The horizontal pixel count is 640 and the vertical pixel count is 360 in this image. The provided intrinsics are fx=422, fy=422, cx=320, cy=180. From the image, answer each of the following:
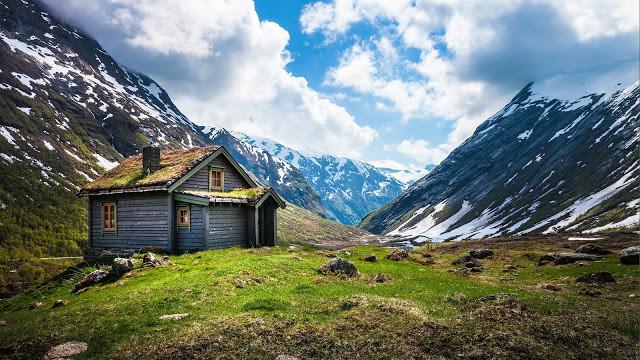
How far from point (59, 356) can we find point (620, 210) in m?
145

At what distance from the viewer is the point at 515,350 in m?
13.8

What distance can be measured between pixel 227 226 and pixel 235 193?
4536 millimetres

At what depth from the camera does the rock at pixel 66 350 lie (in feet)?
48.4

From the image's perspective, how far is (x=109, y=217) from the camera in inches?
1686

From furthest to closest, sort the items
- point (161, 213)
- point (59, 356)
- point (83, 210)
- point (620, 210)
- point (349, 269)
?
point (83, 210) < point (620, 210) < point (161, 213) < point (349, 269) < point (59, 356)

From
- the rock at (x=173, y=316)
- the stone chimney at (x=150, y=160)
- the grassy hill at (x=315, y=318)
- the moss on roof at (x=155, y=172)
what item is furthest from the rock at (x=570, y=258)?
the stone chimney at (x=150, y=160)

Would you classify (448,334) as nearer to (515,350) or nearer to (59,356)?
(515,350)

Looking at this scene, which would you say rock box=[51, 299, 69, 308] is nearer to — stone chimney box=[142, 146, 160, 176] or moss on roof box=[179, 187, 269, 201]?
moss on roof box=[179, 187, 269, 201]

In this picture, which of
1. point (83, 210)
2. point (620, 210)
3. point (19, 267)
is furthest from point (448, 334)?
point (83, 210)

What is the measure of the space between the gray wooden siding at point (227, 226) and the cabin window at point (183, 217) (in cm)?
206

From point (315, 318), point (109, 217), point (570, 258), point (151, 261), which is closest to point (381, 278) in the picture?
point (315, 318)

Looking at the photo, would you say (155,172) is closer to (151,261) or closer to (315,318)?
(151,261)

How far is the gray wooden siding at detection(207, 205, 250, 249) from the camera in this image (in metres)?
39.5

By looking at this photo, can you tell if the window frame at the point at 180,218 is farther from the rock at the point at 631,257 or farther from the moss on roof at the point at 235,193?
the rock at the point at 631,257
